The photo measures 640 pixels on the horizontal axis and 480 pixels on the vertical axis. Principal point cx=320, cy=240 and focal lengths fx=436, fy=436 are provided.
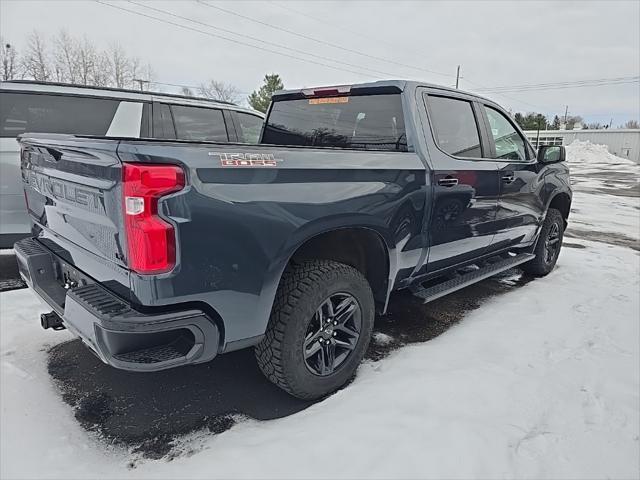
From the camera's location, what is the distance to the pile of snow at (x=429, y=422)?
6.68 feet

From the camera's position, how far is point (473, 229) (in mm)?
3584

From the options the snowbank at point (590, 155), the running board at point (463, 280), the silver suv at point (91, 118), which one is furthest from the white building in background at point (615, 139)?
the silver suv at point (91, 118)

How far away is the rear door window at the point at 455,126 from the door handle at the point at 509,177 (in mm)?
371

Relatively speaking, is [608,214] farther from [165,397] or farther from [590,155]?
[590,155]

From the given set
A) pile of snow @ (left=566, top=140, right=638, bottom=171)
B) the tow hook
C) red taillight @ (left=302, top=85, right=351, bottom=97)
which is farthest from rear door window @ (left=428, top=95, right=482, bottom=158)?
pile of snow @ (left=566, top=140, right=638, bottom=171)

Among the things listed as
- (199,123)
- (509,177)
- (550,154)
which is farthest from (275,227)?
(199,123)

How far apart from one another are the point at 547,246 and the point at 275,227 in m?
4.16

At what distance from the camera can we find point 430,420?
2.37m

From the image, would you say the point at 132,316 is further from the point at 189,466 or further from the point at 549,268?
the point at 549,268

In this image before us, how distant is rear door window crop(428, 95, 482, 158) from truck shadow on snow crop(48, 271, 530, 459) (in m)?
1.54

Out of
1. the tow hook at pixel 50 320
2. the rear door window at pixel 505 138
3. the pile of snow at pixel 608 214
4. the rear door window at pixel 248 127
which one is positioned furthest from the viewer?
the pile of snow at pixel 608 214

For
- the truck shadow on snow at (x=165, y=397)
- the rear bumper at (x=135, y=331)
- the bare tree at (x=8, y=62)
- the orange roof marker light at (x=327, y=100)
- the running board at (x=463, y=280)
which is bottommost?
the truck shadow on snow at (x=165, y=397)

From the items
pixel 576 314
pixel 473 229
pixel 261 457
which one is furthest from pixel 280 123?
pixel 576 314

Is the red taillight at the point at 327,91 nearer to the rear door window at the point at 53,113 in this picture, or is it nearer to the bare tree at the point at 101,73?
the rear door window at the point at 53,113
